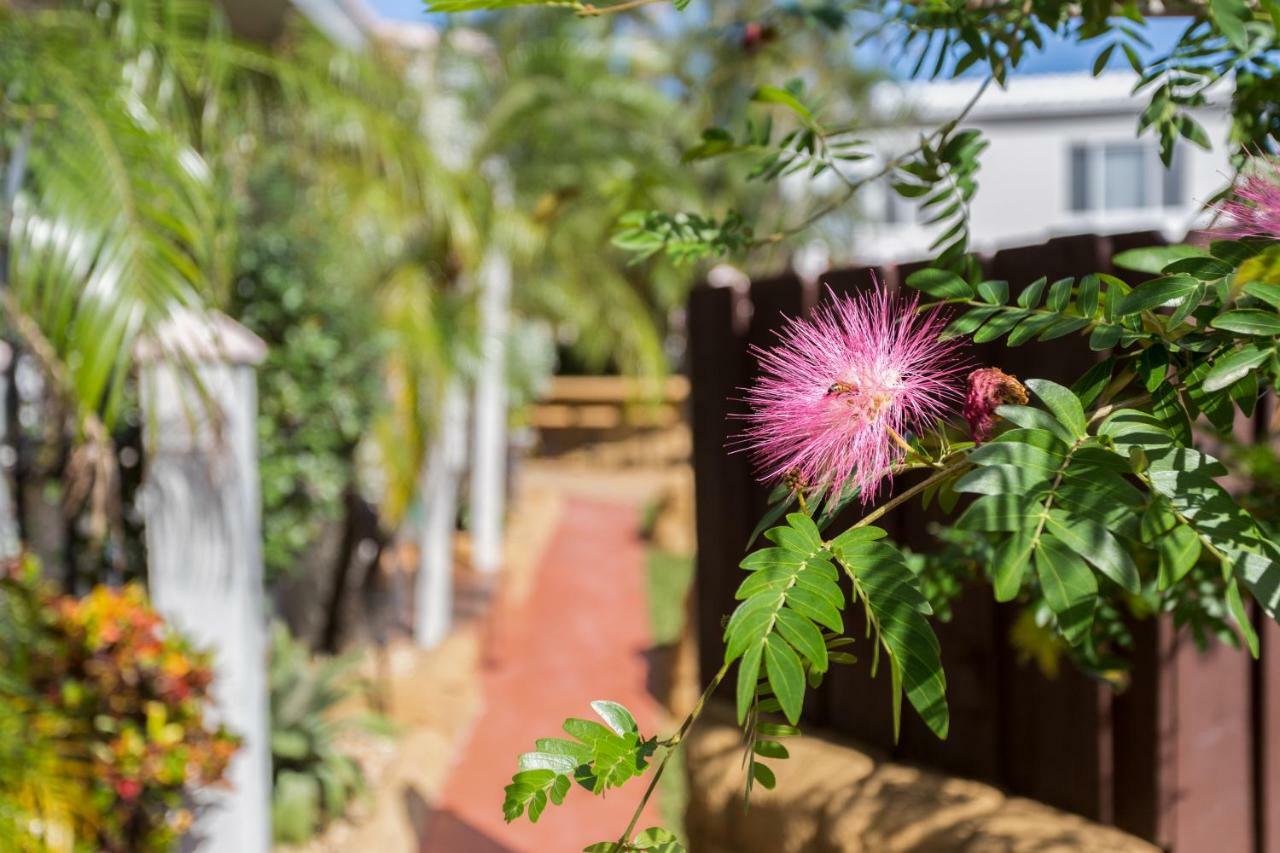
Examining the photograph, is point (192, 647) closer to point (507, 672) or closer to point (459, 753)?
point (459, 753)

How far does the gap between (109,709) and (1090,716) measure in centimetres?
240

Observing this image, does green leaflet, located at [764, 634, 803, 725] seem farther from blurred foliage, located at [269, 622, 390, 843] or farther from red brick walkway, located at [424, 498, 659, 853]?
blurred foliage, located at [269, 622, 390, 843]

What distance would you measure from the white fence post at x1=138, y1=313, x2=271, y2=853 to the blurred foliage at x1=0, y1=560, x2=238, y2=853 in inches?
5.4

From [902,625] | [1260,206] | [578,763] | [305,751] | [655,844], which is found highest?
[1260,206]

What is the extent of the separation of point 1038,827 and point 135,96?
10.0 feet

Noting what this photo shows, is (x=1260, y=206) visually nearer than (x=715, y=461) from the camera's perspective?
Yes

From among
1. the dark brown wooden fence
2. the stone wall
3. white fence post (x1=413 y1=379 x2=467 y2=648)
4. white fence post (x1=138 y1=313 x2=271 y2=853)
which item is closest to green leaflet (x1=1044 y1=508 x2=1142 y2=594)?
the dark brown wooden fence

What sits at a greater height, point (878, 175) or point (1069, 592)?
point (878, 175)

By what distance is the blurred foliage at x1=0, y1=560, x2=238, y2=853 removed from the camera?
2.55 m

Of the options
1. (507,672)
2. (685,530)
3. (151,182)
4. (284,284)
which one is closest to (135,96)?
(151,182)

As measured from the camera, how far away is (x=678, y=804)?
4527 millimetres

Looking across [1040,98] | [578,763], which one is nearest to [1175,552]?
[578,763]

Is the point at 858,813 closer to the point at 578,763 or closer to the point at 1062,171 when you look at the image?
the point at 578,763

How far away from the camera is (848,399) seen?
0.83 m
